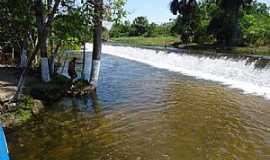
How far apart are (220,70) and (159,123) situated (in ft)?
38.8

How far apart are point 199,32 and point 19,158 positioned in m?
34.4

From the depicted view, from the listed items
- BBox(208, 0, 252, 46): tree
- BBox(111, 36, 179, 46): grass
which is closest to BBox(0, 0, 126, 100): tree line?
BBox(208, 0, 252, 46): tree

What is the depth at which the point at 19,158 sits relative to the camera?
28.7 ft

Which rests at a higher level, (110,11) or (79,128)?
(110,11)

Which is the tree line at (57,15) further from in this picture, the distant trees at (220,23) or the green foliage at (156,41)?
the green foliage at (156,41)

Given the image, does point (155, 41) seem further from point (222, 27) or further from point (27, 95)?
point (27, 95)

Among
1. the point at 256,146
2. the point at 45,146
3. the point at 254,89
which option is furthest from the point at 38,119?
the point at 254,89

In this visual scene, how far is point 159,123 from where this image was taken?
38.7 feet

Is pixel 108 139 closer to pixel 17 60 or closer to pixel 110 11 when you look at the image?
pixel 110 11

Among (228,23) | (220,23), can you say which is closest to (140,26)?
(220,23)

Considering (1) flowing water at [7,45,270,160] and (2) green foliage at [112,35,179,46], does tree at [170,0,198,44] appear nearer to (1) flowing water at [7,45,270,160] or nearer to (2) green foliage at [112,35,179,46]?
(2) green foliage at [112,35,179,46]

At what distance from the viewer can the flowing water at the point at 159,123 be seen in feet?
30.3

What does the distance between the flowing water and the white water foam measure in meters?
0.07

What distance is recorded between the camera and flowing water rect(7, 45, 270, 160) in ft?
30.3
